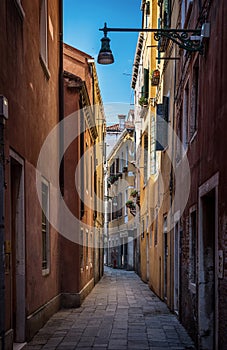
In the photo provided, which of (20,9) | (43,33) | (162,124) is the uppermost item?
(43,33)

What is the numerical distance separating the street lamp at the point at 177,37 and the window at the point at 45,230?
311 centimetres

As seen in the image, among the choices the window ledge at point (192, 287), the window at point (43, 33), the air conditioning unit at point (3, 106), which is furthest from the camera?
the window at point (43, 33)

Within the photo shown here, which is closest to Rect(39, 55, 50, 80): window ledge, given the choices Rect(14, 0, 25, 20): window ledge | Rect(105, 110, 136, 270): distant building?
Rect(14, 0, 25, 20): window ledge

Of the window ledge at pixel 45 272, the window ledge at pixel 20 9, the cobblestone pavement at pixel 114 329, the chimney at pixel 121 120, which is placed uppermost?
the chimney at pixel 121 120

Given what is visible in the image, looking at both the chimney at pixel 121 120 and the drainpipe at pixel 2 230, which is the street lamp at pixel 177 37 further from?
the chimney at pixel 121 120

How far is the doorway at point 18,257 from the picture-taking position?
29.0 ft

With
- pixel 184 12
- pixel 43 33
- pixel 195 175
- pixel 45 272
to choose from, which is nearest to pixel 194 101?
pixel 195 175

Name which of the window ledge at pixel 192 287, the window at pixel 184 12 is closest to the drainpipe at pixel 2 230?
the window ledge at pixel 192 287

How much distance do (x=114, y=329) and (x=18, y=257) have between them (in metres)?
2.74

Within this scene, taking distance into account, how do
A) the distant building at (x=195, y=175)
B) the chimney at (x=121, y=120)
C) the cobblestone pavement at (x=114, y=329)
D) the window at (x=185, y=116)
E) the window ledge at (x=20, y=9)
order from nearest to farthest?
the distant building at (x=195, y=175) < the window ledge at (x=20, y=9) < the cobblestone pavement at (x=114, y=329) < the window at (x=185, y=116) < the chimney at (x=121, y=120)

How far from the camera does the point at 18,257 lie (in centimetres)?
888

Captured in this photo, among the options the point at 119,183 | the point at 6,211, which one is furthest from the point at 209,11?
the point at 119,183

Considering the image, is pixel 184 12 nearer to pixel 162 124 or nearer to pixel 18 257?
pixel 162 124

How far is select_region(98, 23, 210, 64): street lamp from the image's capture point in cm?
812
